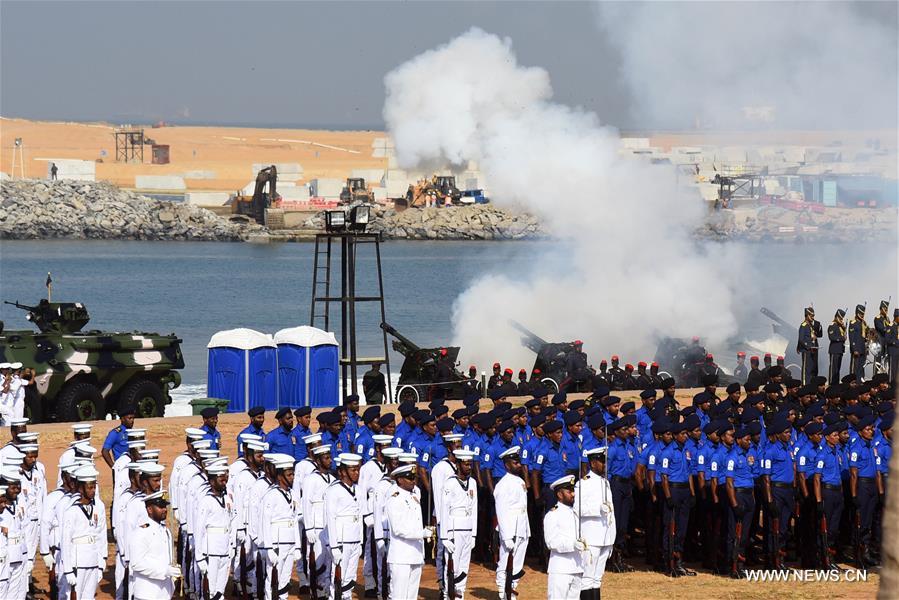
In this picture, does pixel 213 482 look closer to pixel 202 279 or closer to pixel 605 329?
pixel 605 329

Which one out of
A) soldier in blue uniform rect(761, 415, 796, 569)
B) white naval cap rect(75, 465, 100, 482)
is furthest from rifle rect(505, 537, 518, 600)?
white naval cap rect(75, 465, 100, 482)

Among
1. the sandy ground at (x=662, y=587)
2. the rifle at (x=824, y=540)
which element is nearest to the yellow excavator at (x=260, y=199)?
the sandy ground at (x=662, y=587)

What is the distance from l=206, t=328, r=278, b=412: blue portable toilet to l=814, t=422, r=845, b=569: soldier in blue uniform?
12.0m

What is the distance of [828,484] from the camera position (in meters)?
14.8

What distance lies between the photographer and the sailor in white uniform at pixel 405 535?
12.2 m

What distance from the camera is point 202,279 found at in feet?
282

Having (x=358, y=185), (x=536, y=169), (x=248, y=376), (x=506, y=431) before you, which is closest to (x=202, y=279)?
(x=358, y=185)

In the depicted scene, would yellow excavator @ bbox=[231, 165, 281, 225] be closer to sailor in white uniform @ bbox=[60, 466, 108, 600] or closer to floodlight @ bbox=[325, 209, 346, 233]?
floodlight @ bbox=[325, 209, 346, 233]

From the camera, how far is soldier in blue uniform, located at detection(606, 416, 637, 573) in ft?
47.9

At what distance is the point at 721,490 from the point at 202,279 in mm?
73226

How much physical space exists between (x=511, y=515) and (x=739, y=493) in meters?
2.57

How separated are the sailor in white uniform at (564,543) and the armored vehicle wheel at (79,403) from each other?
1282cm

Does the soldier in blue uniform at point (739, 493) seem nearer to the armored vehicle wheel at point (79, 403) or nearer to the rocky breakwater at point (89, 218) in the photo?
the armored vehicle wheel at point (79, 403)

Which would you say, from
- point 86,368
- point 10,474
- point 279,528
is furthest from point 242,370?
point 10,474
